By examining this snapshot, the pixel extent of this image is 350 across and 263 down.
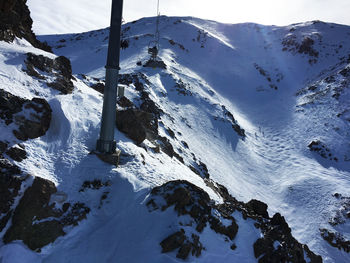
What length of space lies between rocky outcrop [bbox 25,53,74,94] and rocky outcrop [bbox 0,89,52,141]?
262cm

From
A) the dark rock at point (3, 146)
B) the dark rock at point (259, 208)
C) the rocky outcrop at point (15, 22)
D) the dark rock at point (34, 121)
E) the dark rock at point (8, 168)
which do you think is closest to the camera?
the dark rock at point (8, 168)

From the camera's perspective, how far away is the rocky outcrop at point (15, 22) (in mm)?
13094

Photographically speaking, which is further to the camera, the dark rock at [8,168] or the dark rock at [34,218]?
the dark rock at [8,168]

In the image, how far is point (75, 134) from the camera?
11672 millimetres

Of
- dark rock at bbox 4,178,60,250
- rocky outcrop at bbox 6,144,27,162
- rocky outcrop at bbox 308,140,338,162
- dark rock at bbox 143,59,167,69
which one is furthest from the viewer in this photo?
dark rock at bbox 143,59,167,69

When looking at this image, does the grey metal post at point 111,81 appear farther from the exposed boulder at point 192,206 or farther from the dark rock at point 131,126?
the exposed boulder at point 192,206

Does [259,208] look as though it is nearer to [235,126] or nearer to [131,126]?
[131,126]

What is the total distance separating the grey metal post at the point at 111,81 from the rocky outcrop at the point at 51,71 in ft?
12.7

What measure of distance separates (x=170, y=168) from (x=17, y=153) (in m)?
7.46

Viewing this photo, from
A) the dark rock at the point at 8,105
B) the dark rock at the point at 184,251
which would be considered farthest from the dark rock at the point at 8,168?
the dark rock at the point at 184,251

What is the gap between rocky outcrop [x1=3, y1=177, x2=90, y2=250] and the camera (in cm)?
747

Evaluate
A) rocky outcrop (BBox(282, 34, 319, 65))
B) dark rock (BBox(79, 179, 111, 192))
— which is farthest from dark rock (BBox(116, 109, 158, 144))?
rocky outcrop (BBox(282, 34, 319, 65))

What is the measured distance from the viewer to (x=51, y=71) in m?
14.3

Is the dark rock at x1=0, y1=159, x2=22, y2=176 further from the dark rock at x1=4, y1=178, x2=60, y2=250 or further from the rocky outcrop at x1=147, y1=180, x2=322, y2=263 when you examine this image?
the rocky outcrop at x1=147, y1=180, x2=322, y2=263
